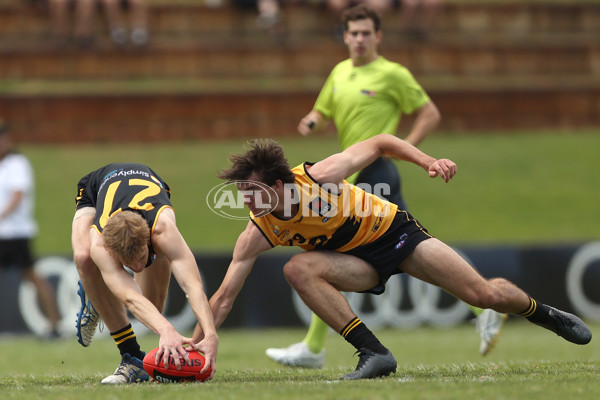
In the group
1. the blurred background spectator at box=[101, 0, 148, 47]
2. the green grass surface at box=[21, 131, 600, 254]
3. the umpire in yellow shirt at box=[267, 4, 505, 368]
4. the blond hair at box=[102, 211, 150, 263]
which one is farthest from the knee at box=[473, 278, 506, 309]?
the blurred background spectator at box=[101, 0, 148, 47]

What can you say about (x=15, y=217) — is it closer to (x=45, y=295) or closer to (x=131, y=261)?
(x=45, y=295)

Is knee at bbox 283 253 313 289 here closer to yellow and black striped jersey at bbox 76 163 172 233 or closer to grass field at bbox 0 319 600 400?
grass field at bbox 0 319 600 400

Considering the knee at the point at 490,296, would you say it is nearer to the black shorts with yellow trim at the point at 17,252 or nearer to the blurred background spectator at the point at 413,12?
the black shorts with yellow trim at the point at 17,252

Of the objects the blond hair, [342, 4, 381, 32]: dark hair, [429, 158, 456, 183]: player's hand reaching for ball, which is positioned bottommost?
the blond hair

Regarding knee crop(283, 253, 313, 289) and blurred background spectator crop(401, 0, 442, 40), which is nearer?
knee crop(283, 253, 313, 289)

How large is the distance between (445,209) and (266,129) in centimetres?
446

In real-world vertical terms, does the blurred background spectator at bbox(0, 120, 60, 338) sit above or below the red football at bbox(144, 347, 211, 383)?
above

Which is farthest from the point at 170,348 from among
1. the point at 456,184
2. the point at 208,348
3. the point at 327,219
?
the point at 456,184

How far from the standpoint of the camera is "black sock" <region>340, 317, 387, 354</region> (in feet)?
21.2

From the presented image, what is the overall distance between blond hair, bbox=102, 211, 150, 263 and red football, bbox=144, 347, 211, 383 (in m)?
0.67

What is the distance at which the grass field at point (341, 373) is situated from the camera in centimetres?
538

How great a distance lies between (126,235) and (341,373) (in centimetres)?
198

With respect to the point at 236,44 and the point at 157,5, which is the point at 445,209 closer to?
the point at 236,44

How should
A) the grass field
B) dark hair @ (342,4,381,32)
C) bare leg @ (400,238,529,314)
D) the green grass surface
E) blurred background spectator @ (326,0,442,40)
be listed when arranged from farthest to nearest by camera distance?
blurred background spectator @ (326,0,442,40), the green grass surface, dark hair @ (342,4,381,32), bare leg @ (400,238,529,314), the grass field
